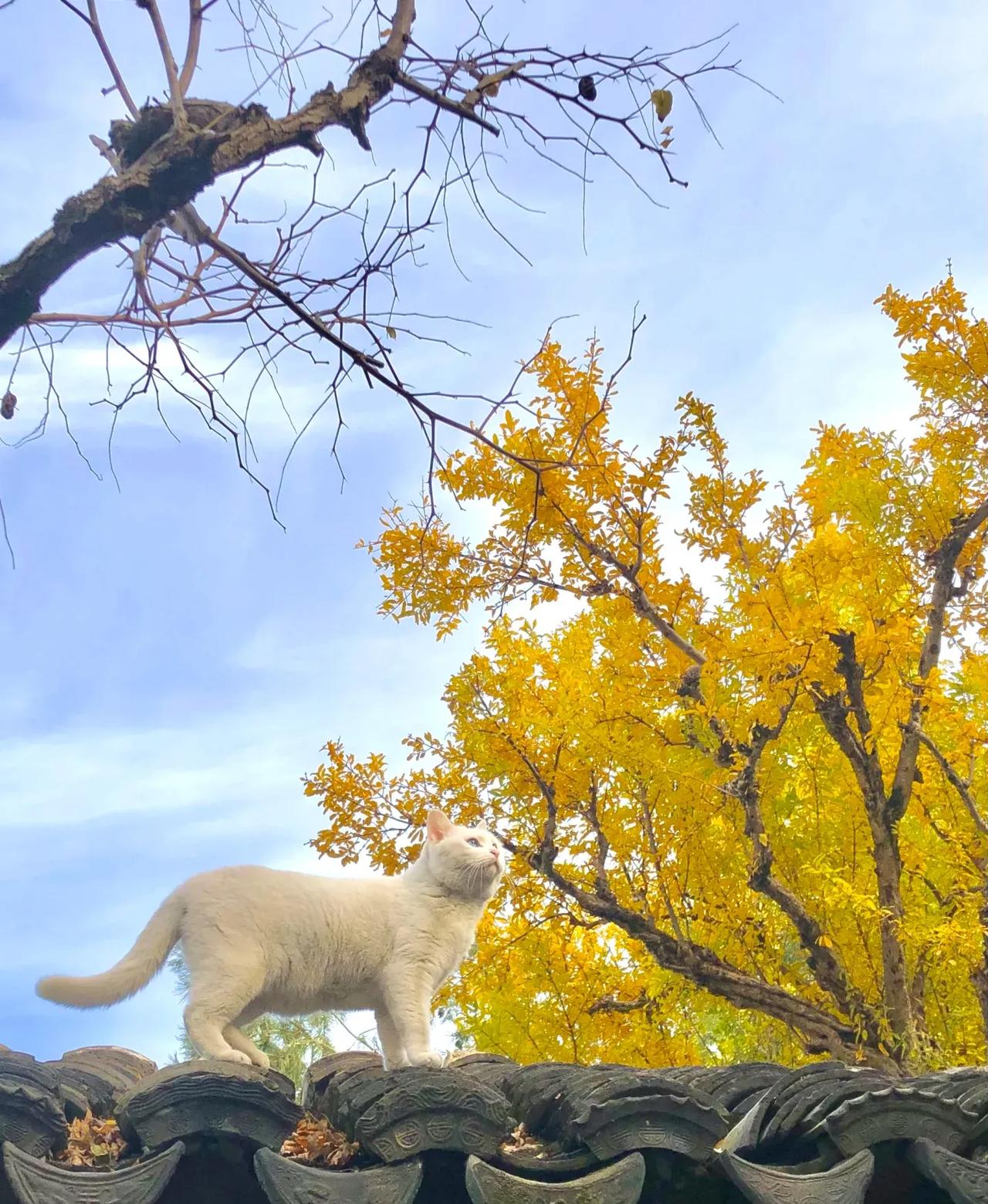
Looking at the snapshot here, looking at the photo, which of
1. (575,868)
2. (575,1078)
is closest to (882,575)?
(575,868)

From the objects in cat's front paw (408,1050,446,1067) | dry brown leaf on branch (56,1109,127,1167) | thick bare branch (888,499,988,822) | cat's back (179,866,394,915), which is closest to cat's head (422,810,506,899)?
cat's back (179,866,394,915)

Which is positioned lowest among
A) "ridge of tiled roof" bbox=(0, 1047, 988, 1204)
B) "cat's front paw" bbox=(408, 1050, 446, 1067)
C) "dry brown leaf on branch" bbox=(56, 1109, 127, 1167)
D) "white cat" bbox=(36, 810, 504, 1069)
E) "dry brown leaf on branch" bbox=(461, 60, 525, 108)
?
"ridge of tiled roof" bbox=(0, 1047, 988, 1204)

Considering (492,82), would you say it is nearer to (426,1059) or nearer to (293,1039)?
(426,1059)

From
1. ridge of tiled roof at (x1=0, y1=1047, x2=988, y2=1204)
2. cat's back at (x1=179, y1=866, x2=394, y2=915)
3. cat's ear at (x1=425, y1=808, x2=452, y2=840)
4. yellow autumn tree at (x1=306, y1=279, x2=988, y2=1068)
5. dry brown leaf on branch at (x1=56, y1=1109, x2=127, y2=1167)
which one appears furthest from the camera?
yellow autumn tree at (x1=306, y1=279, x2=988, y2=1068)

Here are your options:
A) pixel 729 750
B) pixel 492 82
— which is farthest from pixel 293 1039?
pixel 492 82

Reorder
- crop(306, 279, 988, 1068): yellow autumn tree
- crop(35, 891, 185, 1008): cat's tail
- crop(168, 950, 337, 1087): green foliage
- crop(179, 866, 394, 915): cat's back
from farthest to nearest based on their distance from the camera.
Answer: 1. crop(168, 950, 337, 1087): green foliage
2. crop(306, 279, 988, 1068): yellow autumn tree
3. crop(179, 866, 394, 915): cat's back
4. crop(35, 891, 185, 1008): cat's tail

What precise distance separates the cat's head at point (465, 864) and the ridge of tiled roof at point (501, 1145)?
0.83 meters

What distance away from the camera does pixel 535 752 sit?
21.9 feet

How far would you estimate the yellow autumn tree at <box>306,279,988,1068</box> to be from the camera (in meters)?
6.13

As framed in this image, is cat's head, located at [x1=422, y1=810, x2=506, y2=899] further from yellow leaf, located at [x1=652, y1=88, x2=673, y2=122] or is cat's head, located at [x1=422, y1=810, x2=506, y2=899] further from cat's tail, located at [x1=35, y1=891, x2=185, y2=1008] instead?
yellow leaf, located at [x1=652, y1=88, x2=673, y2=122]

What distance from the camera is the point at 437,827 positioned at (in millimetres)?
3725

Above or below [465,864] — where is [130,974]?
below

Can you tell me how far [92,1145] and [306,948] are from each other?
0.77 metres

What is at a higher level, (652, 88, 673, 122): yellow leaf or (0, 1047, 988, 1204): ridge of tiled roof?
(652, 88, 673, 122): yellow leaf
